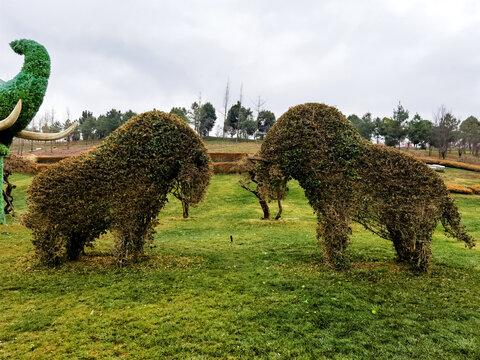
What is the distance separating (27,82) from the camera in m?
11.5

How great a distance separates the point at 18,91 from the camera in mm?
11391

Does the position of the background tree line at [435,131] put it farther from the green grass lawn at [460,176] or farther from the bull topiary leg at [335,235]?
the bull topiary leg at [335,235]

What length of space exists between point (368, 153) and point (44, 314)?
30.1ft

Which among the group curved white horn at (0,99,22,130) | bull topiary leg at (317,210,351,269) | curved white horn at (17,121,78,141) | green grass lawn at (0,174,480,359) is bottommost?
green grass lawn at (0,174,480,359)

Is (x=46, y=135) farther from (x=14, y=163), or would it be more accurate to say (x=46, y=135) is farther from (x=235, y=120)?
(x=235, y=120)

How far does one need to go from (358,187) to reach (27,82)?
44.7ft

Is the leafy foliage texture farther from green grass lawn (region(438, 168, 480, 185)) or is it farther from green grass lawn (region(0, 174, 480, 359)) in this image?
green grass lawn (region(438, 168, 480, 185))

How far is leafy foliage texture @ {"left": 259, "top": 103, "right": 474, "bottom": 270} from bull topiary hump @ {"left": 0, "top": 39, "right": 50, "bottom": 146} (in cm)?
1075

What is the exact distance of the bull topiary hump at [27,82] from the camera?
11367 mm

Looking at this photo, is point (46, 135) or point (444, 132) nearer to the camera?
point (46, 135)

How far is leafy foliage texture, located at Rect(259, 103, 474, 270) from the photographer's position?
794cm

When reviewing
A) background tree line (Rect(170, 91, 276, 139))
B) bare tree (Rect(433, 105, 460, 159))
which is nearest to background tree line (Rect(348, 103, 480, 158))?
bare tree (Rect(433, 105, 460, 159))

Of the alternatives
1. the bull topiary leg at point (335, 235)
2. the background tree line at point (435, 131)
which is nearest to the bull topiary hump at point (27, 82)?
the bull topiary leg at point (335, 235)

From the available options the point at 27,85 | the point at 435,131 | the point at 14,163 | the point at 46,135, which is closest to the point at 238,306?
the point at 46,135
